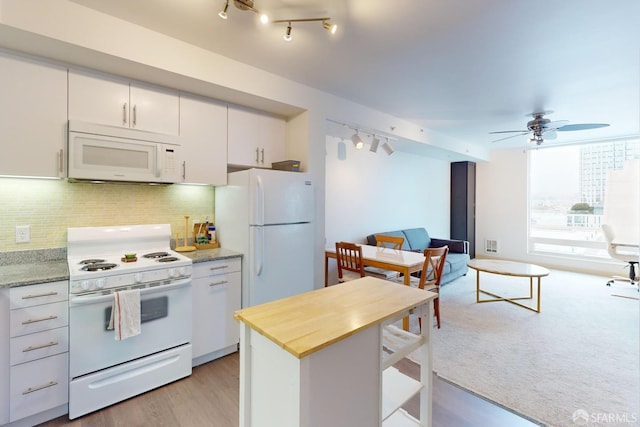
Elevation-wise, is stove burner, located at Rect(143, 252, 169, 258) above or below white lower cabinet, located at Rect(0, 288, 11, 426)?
above

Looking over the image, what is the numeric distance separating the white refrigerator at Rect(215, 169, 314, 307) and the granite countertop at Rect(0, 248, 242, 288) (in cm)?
32

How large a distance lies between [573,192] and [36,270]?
27.2 feet

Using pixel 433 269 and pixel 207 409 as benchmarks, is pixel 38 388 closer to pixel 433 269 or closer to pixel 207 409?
pixel 207 409

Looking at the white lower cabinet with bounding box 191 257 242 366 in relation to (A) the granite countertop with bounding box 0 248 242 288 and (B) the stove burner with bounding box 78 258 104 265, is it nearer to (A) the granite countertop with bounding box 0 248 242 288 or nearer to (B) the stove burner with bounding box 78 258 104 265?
(A) the granite countertop with bounding box 0 248 242 288

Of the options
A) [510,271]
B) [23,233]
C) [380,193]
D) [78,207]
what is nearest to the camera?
[23,233]

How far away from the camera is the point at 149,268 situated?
2104 mm

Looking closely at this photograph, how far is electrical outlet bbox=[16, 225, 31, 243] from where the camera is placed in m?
2.15

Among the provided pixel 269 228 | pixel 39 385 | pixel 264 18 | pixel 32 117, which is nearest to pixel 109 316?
pixel 39 385

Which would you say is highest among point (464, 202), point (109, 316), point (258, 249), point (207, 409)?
point (464, 202)

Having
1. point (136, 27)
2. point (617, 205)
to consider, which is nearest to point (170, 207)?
point (136, 27)

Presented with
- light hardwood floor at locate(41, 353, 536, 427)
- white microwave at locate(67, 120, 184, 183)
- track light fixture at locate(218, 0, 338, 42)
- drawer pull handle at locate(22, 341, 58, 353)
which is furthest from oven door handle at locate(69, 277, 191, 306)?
track light fixture at locate(218, 0, 338, 42)

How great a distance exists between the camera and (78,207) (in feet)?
7.84

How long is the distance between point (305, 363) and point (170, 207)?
95.2 inches

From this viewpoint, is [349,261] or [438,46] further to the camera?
[349,261]
